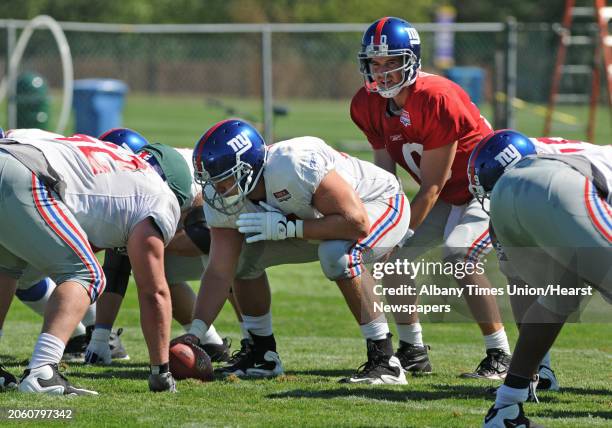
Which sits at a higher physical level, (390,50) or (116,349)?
(390,50)

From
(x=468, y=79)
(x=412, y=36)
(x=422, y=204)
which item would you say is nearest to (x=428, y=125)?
(x=422, y=204)

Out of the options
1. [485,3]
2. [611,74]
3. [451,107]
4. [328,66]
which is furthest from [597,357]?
[485,3]

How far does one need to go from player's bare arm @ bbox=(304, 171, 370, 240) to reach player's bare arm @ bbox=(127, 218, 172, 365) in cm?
79

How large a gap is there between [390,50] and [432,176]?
75cm

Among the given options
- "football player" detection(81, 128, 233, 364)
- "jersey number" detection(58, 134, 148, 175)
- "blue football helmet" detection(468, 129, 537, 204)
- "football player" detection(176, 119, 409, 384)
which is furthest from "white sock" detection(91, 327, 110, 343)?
"blue football helmet" detection(468, 129, 537, 204)

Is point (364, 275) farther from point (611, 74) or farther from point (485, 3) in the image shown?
point (485, 3)

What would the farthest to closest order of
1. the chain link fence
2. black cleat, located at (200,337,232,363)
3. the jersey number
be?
1. the chain link fence
2. black cleat, located at (200,337,232,363)
3. the jersey number

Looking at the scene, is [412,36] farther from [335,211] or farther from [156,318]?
[156,318]

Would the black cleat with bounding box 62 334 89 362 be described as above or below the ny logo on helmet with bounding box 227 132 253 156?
below

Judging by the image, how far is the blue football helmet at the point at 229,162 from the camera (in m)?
5.38

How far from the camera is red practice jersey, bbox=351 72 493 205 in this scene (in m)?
6.24

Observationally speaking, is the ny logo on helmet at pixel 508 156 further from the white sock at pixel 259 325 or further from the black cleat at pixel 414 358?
the white sock at pixel 259 325

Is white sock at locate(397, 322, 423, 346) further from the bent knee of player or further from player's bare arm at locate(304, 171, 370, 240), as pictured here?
player's bare arm at locate(304, 171, 370, 240)

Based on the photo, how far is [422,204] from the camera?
622 centimetres
